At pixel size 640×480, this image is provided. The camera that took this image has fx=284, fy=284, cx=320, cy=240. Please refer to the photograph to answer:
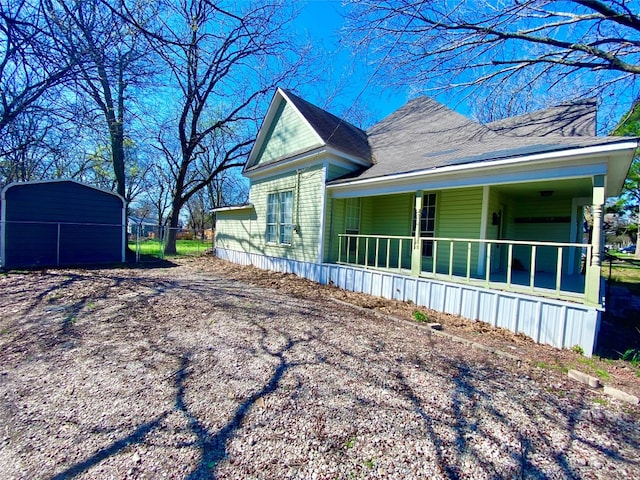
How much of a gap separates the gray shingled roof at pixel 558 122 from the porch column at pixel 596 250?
2.70 metres

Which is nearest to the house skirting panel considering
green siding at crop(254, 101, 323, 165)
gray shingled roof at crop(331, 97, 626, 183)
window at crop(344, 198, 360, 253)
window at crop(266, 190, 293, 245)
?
window at crop(344, 198, 360, 253)

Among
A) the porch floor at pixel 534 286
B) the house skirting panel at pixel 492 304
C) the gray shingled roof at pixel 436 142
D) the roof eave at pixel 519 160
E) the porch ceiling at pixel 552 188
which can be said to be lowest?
the house skirting panel at pixel 492 304

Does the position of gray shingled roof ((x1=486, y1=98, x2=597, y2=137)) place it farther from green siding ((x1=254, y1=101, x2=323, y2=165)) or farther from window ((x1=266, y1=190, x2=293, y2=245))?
window ((x1=266, y1=190, x2=293, y2=245))

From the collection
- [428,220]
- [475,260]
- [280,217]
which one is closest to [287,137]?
[280,217]

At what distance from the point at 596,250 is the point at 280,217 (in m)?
8.45

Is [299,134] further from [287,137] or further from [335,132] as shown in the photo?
[335,132]

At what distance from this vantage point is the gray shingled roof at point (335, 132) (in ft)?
30.1

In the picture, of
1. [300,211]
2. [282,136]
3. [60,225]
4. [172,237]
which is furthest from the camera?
[172,237]

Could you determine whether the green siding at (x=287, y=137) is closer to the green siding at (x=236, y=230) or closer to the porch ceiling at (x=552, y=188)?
the green siding at (x=236, y=230)

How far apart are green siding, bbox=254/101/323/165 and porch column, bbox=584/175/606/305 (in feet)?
21.7

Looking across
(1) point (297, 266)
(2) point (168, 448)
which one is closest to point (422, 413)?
(2) point (168, 448)

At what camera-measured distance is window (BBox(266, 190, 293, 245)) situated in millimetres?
10148

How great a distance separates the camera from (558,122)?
23.7 feet

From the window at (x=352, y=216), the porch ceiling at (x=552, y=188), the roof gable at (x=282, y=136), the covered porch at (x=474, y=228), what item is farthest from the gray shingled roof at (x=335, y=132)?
the porch ceiling at (x=552, y=188)
